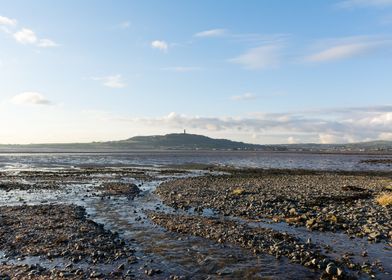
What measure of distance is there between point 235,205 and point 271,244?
37.5 feet

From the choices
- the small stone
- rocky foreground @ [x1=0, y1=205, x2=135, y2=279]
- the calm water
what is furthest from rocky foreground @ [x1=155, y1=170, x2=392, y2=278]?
the calm water

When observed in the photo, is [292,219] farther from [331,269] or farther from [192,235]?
[331,269]

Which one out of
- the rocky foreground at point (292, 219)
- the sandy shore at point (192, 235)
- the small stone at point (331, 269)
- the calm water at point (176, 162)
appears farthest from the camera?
the calm water at point (176, 162)

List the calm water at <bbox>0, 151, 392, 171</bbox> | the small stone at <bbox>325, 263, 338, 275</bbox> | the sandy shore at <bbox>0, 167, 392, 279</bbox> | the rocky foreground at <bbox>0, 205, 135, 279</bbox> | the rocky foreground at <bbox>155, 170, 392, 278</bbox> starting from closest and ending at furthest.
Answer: the small stone at <bbox>325, 263, 338, 275</bbox> → the rocky foreground at <bbox>0, 205, 135, 279</bbox> → the sandy shore at <bbox>0, 167, 392, 279</bbox> → the rocky foreground at <bbox>155, 170, 392, 278</bbox> → the calm water at <bbox>0, 151, 392, 171</bbox>

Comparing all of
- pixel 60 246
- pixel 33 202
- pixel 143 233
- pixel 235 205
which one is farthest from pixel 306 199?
pixel 33 202

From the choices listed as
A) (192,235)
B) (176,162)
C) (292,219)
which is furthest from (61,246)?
(176,162)

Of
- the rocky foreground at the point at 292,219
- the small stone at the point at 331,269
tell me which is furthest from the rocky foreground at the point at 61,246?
the small stone at the point at 331,269

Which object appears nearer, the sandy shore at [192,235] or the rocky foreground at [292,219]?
the sandy shore at [192,235]

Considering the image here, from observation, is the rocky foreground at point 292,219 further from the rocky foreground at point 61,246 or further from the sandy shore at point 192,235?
the rocky foreground at point 61,246

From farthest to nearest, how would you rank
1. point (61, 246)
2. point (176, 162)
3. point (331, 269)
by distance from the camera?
point (176, 162), point (61, 246), point (331, 269)

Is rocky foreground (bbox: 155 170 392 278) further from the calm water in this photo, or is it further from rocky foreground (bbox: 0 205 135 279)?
the calm water

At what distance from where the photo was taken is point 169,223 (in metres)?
22.6

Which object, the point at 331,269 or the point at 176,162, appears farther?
the point at 176,162

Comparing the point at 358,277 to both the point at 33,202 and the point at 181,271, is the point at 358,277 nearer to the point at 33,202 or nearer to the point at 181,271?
the point at 181,271
